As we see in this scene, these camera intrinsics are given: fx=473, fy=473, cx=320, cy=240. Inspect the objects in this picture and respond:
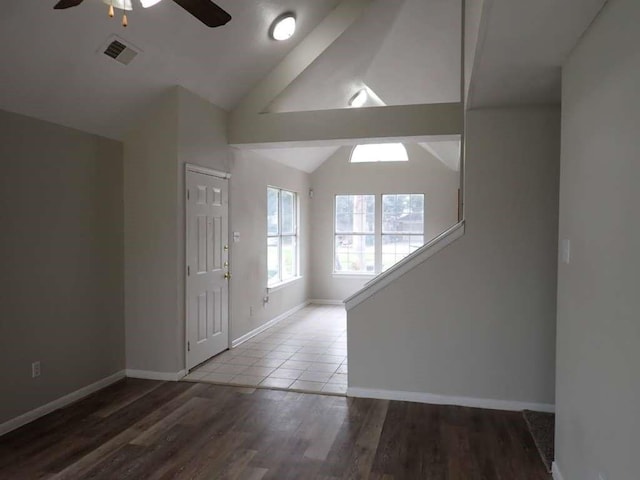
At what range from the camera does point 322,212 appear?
827cm

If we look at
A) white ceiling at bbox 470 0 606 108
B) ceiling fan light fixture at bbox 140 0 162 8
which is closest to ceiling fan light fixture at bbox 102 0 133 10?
ceiling fan light fixture at bbox 140 0 162 8

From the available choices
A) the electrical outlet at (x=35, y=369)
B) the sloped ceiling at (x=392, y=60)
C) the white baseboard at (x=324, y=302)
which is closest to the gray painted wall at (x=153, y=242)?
the electrical outlet at (x=35, y=369)

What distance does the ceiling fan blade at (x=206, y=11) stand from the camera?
2.23 metres

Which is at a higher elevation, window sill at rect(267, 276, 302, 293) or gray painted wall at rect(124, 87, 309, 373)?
gray painted wall at rect(124, 87, 309, 373)

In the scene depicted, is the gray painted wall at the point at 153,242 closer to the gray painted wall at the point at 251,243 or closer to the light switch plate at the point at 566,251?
the gray painted wall at the point at 251,243

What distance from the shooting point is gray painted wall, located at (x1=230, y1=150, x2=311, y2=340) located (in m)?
5.38

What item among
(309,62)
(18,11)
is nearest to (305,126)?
(309,62)

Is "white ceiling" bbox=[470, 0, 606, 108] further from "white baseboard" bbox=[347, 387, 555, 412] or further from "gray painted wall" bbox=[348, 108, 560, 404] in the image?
"white baseboard" bbox=[347, 387, 555, 412]

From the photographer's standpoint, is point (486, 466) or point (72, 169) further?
point (72, 169)

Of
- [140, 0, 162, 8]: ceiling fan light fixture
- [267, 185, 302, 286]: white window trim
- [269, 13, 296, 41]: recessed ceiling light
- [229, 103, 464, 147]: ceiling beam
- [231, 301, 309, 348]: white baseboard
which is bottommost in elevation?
[231, 301, 309, 348]: white baseboard

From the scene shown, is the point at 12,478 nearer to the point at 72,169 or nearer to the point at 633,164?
the point at 72,169

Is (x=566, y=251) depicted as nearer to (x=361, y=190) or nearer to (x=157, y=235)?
(x=157, y=235)

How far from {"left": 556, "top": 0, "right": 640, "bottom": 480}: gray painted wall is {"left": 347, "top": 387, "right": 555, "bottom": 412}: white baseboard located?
108 centimetres

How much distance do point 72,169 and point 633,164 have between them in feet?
12.0
